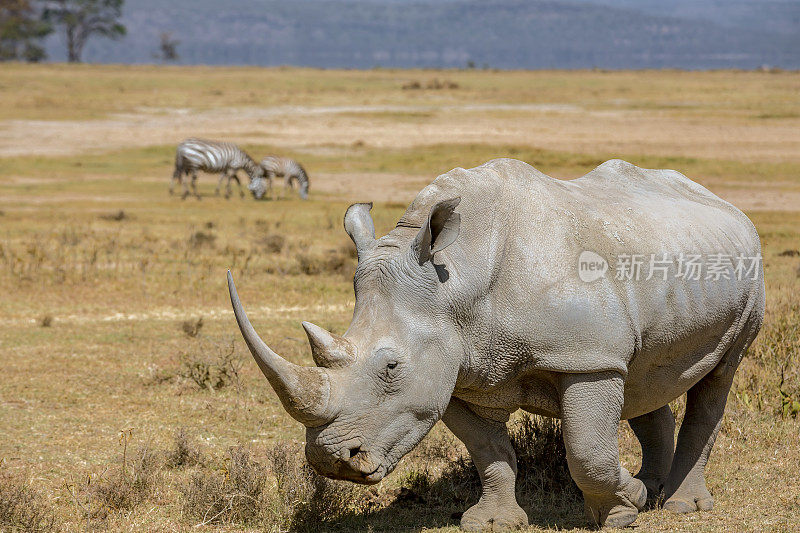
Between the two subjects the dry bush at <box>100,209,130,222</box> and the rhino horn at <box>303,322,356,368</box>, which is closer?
the rhino horn at <box>303,322,356,368</box>

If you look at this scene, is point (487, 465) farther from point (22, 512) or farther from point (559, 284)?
point (22, 512)

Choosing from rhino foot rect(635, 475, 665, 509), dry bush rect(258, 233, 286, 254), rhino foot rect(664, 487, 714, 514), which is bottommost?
dry bush rect(258, 233, 286, 254)

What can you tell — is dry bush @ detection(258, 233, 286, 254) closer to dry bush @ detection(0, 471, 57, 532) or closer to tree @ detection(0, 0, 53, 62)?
dry bush @ detection(0, 471, 57, 532)

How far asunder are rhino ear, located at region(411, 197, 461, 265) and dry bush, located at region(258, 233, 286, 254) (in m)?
11.2

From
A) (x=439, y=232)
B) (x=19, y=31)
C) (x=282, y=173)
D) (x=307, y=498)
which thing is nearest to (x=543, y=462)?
(x=307, y=498)

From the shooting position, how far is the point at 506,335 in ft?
17.0

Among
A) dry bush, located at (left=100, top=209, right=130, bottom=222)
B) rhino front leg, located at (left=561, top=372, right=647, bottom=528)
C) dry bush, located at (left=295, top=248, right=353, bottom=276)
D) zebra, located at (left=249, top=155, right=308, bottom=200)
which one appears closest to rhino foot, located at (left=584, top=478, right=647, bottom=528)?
rhino front leg, located at (left=561, top=372, right=647, bottom=528)

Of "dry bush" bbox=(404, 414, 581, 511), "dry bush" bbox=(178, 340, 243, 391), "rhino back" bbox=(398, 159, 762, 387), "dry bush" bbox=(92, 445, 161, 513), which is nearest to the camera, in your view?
"rhino back" bbox=(398, 159, 762, 387)

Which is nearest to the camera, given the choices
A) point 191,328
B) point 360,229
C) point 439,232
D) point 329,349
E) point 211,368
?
point 329,349

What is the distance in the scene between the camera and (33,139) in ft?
108

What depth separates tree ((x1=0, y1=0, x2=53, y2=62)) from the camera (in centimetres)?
8594

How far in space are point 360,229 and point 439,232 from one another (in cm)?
55

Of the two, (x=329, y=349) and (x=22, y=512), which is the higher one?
(x=329, y=349)

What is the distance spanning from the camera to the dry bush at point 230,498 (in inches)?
A: 235
